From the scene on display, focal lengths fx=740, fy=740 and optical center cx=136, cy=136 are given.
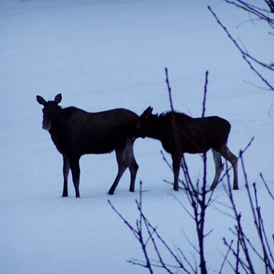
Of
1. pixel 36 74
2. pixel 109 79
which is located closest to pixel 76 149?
pixel 109 79

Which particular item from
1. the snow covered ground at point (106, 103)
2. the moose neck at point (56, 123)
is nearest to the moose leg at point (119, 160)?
the snow covered ground at point (106, 103)

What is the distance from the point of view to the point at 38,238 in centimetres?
863

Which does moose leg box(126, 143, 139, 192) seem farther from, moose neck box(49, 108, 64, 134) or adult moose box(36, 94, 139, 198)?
moose neck box(49, 108, 64, 134)

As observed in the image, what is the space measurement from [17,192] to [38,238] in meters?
3.84

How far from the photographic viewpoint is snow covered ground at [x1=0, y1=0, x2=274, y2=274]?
834 centimetres

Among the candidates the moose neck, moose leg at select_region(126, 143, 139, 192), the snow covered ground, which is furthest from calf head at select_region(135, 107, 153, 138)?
the moose neck

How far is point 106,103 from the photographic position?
75.7 feet

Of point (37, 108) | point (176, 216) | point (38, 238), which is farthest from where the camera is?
point (37, 108)

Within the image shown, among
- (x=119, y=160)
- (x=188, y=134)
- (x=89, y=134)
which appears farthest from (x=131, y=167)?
(x=188, y=134)

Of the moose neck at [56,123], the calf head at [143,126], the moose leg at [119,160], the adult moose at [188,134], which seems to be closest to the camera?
the adult moose at [188,134]

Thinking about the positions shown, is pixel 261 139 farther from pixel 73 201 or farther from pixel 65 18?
pixel 65 18

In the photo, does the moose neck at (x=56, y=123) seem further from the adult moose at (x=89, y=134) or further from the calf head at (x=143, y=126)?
the calf head at (x=143, y=126)

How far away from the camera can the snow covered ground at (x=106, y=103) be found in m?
8.34

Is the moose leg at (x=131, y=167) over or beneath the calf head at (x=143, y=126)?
beneath
